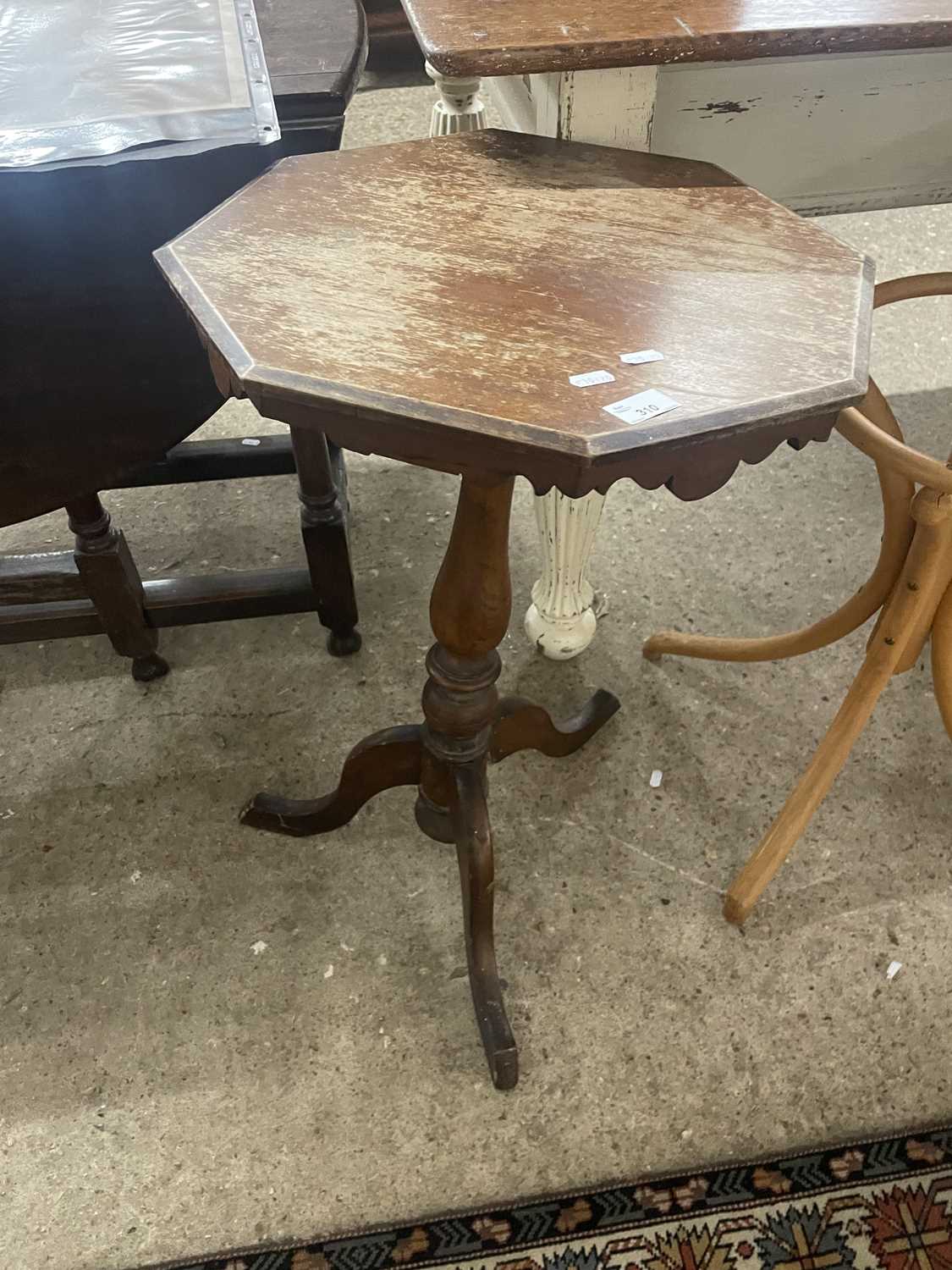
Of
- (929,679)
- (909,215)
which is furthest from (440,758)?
(909,215)

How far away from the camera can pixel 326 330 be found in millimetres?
706

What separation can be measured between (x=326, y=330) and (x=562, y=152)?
41 centimetres

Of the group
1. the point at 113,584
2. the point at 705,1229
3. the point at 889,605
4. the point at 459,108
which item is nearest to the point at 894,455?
the point at 889,605

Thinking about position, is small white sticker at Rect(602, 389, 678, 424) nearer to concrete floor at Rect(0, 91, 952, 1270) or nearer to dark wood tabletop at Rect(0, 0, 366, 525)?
dark wood tabletop at Rect(0, 0, 366, 525)

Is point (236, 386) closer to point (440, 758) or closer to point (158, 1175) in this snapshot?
point (440, 758)

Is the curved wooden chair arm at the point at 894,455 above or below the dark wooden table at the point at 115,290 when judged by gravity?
below

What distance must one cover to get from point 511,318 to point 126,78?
0.59 m

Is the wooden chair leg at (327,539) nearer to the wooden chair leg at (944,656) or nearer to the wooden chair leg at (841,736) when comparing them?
the wooden chair leg at (841,736)

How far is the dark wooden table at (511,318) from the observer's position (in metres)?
0.65

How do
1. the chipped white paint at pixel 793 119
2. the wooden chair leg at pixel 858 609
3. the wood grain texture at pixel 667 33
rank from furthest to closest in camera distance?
the wooden chair leg at pixel 858 609 < the chipped white paint at pixel 793 119 < the wood grain texture at pixel 667 33

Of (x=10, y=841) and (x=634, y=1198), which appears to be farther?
(x=10, y=841)

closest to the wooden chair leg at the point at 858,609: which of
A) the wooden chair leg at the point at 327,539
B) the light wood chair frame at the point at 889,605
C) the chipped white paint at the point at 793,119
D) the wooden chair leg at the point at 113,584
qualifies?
the light wood chair frame at the point at 889,605

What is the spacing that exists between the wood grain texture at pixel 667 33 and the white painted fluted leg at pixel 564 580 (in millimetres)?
487

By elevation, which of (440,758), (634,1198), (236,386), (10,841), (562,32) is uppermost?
(562,32)
